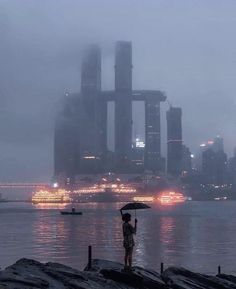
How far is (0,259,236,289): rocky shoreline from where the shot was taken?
49.8ft

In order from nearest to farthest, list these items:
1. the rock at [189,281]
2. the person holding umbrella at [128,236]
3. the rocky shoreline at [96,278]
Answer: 1. the rocky shoreline at [96,278]
2. the person holding umbrella at [128,236]
3. the rock at [189,281]

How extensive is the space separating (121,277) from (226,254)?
30.5m

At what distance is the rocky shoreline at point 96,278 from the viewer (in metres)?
15.2

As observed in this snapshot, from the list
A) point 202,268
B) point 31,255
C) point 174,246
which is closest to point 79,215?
point 174,246

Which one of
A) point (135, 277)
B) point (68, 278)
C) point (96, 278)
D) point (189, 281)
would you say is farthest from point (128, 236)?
point (189, 281)

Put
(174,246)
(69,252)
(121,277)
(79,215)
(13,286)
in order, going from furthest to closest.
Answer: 1. (79,215)
2. (174,246)
3. (69,252)
4. (121,277)
5. (13,286)

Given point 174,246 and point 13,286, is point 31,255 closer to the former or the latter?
point 174,246

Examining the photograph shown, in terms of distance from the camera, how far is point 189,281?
65.4 feet

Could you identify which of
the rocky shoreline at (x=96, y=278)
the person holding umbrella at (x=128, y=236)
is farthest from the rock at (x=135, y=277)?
the person holding umbrella at (x=128, y=236)

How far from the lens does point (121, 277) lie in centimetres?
1786

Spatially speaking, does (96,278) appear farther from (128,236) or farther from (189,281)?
(189,281)

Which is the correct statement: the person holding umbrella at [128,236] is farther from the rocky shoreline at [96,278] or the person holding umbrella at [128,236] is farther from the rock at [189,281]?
the rock at [189,281]

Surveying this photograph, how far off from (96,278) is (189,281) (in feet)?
13.7

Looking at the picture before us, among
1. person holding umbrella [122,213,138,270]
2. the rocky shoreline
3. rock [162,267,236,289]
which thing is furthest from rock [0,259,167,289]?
rock [162,267,236,289]
